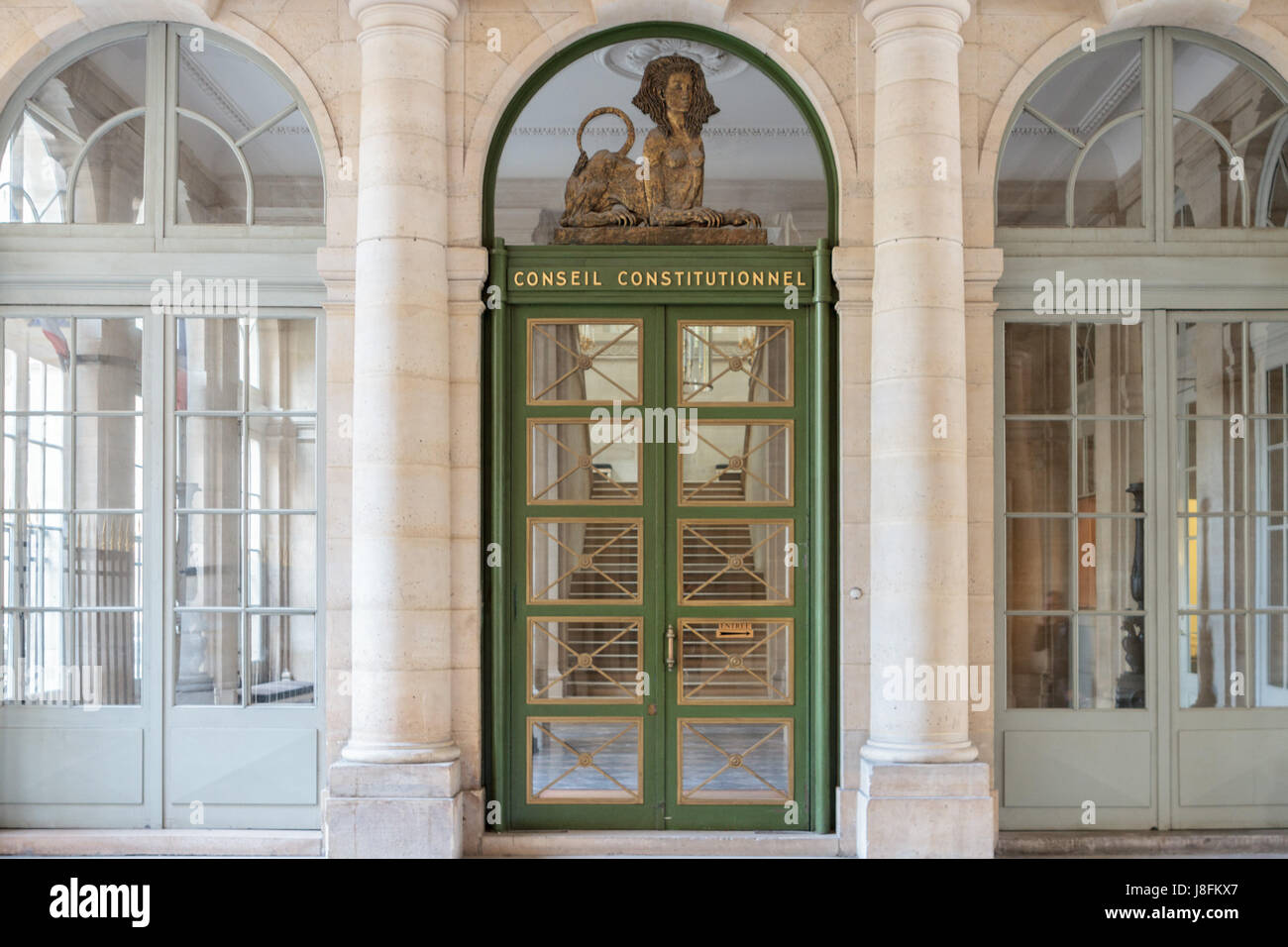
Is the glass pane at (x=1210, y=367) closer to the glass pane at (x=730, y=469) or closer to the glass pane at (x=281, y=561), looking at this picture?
the glass pane at (x=730, y=469)

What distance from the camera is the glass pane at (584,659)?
743 centimetres

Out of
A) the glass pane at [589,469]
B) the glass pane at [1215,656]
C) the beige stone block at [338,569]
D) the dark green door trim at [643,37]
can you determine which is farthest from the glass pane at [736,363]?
the glass pane at [1215,656]

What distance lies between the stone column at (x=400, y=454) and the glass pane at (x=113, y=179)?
1.69m

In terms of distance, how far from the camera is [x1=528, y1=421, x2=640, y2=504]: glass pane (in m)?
7.44

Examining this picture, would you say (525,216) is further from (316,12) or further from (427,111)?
(316,12)

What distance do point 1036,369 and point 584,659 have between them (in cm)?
356

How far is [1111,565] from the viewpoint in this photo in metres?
7.48

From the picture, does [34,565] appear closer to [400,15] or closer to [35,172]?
[35,172]

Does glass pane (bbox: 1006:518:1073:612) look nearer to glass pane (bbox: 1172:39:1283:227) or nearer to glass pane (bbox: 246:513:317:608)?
glass pane (bbox: 1172:39:1283:227)

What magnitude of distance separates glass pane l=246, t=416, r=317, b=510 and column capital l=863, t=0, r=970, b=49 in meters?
4.48

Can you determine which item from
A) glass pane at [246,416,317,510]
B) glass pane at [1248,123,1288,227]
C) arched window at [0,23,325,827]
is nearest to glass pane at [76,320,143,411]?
arched window at [0,23,325,827]

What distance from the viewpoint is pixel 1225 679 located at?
7484 mm

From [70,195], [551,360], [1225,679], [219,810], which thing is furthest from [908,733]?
[70,195]

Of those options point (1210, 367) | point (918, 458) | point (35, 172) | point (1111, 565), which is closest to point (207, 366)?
point (35, 172)
